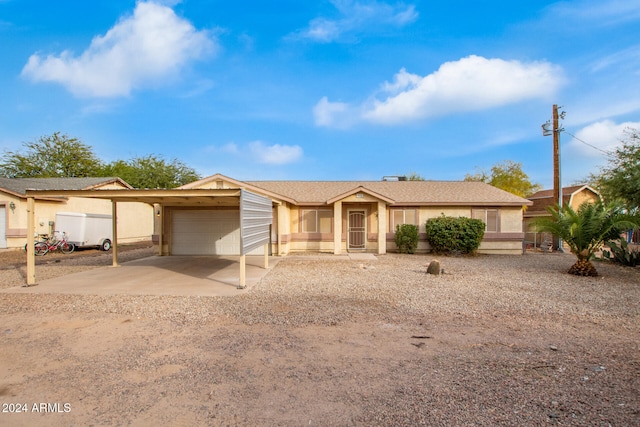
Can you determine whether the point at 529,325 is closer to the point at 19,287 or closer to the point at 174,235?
the point at 19,287

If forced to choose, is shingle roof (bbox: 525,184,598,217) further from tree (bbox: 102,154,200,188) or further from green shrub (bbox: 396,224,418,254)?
tree (bbox: 102,154,200,188)

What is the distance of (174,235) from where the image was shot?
Answer: 15211mm

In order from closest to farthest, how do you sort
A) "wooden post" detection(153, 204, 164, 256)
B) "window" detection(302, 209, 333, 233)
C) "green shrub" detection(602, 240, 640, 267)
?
"green shrub" detection(602, 240, 640, 267) < "wooden post" detection(153, 204, 164, 256) < "window" detection(302, 209, 333, 233)

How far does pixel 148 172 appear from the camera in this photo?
34281 millimetres

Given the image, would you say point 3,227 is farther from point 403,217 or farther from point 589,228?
point 589,228

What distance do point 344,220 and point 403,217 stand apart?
297 cm

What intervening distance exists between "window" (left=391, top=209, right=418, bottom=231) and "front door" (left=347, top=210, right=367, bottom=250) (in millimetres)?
1478

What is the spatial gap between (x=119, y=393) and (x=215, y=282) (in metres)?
5.61

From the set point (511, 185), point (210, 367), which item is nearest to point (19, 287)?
point (210, 367)

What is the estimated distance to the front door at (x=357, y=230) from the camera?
16422 mm

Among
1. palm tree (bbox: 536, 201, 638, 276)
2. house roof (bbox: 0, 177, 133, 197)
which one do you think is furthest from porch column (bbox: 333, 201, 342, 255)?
house roof (bbox: 0, 177, 133, 197)

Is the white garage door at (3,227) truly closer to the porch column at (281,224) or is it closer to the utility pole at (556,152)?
the porch column at (281,224)

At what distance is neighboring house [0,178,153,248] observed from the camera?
1683 centimetres

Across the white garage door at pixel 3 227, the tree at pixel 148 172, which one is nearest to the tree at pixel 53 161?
the tree at pixel 148 172
